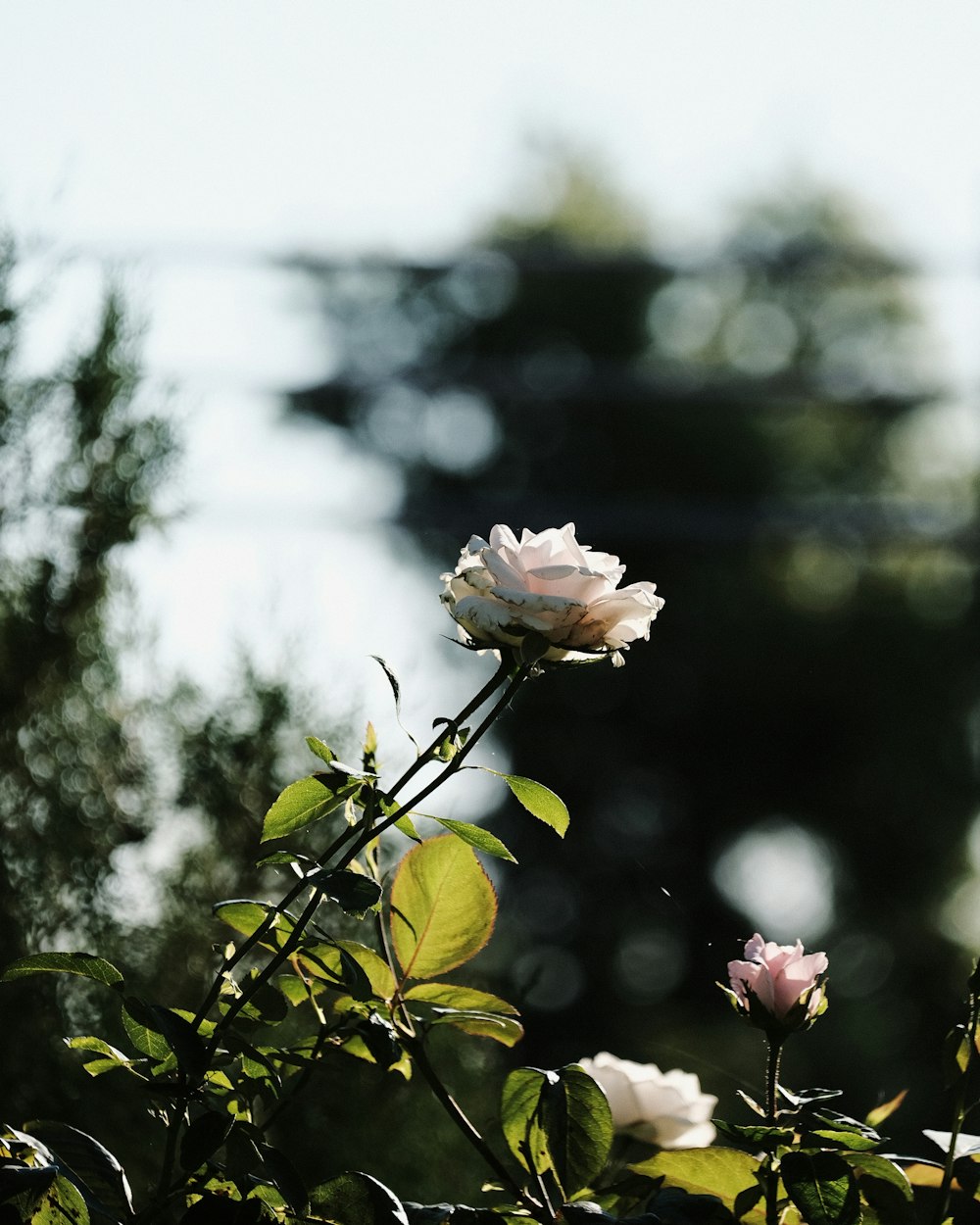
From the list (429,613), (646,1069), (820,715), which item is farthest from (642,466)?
(646,1069)

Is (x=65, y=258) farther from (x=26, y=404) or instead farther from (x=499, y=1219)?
(x=499, y=1219)

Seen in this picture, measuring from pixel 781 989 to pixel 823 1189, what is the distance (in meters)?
0.05

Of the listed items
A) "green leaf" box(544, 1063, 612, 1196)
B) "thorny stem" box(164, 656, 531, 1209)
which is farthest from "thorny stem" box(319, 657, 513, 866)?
"green leaf" box(544, 1063, 612, 1196)

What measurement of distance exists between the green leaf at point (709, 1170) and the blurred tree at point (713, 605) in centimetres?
286

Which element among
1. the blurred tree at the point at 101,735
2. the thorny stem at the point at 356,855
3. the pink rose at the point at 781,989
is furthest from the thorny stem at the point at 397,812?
the blurred tree at the point at 101,735

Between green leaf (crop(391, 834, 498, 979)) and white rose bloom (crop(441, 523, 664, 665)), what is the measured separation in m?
0.09

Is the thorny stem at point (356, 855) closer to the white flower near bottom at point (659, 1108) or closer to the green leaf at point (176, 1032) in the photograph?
the green leaf at point (176, 1032)

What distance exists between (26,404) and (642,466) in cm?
432

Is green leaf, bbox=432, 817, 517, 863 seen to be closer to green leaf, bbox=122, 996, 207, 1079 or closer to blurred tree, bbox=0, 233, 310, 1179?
green leaf, bbox=122, 996, 207, 1079

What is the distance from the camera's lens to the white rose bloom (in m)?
0.33

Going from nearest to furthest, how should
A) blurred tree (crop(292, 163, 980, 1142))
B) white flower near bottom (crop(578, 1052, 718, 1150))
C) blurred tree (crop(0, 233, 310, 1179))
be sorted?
1. white flower near bottom (crop(578, 1052, 718, 1150))
2. blurred tree (crop(0, 233, 310, 1179))
3. blurred tree (crop(292, 163, 980, 1142))

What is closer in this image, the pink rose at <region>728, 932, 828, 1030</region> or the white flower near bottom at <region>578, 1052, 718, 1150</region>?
the pink rose at <region>728, 932, 828, 1030</region>

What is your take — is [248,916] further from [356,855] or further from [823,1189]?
[823,1189]

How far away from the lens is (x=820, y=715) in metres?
4.79
